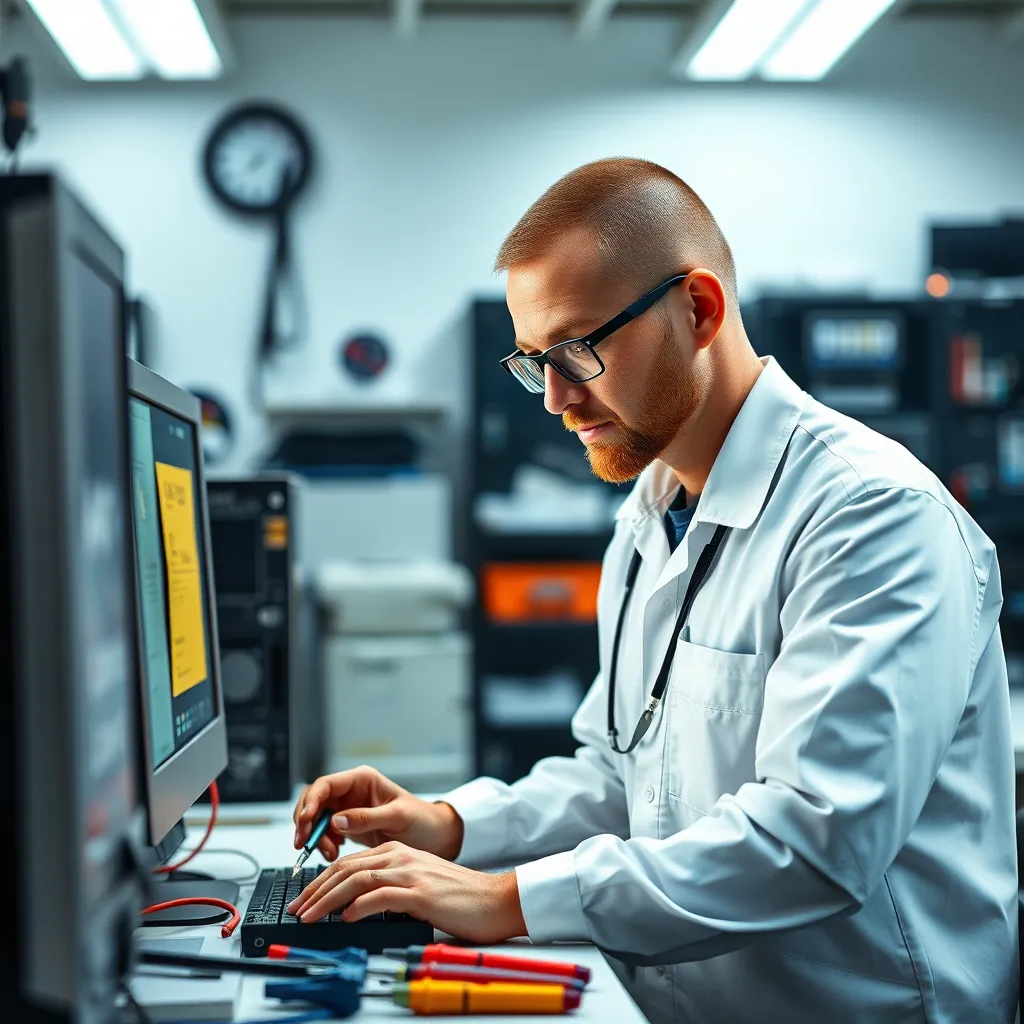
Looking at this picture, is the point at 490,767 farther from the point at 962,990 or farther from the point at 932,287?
the point at 962,990

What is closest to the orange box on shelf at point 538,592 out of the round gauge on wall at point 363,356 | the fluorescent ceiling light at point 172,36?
the round gauge on wall at point 363,356

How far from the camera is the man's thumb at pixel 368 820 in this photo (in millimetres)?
1133

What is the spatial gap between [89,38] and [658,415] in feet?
9.92

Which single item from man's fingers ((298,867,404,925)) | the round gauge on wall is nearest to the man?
man's fingers ((298,867,404,925))

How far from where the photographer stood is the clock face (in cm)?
418

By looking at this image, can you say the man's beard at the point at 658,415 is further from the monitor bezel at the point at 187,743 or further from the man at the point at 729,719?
the monitor bezel at the point at 187,743

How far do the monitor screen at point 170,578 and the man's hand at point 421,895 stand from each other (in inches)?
7.0

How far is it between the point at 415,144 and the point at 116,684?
13.0 feet

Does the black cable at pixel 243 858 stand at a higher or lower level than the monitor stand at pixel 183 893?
lower

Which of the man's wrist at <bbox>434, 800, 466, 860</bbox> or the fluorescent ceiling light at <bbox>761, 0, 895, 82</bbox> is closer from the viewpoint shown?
the man's wrist at <bbox>434, 800, 466, 860</bbox>

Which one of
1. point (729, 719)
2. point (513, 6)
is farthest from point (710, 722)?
point (513, 6)

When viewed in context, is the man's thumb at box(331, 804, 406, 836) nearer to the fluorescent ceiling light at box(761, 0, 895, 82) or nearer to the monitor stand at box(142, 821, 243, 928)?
the monitor stand at box(142, 821, 243, 928)

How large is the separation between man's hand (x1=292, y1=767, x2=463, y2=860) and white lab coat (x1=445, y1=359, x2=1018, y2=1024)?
0.03 metres

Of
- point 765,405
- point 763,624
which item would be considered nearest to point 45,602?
point 763,624
